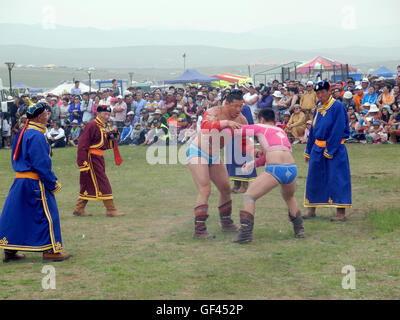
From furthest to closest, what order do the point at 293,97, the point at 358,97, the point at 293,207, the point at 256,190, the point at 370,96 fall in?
the point at 293,97, the point at 358,97, the point at 370,96, the point at 293,207, the point at 256,190

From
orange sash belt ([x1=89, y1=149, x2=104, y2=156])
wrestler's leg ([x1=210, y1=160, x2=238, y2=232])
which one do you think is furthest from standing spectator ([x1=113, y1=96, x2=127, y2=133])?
wrestler's leg ([x1=210, y1=160, x2=238, y2=232])

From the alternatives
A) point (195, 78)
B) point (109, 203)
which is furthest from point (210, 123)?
point (195, 78)

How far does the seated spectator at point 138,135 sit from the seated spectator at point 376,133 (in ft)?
25.4

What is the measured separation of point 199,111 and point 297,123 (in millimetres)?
4092

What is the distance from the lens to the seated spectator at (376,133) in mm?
18562

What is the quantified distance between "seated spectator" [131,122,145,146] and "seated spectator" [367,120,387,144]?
25.4ft

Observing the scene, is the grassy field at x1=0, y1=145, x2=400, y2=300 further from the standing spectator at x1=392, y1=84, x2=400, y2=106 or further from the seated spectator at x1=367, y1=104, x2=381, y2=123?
the standing spectator at x1=392, y1=84, x2=400, y2=106

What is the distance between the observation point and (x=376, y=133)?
18688 millimetres

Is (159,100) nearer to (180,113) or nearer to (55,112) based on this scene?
(180,113)

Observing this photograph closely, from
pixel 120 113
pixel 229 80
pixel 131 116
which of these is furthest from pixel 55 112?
pixel 229 80

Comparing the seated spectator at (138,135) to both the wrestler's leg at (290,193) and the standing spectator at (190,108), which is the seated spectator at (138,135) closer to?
the standing spectator at (190,108)

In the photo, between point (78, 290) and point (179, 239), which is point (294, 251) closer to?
point (179, 239)

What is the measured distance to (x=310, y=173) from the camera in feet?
31.5

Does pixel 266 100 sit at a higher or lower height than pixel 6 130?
higher
